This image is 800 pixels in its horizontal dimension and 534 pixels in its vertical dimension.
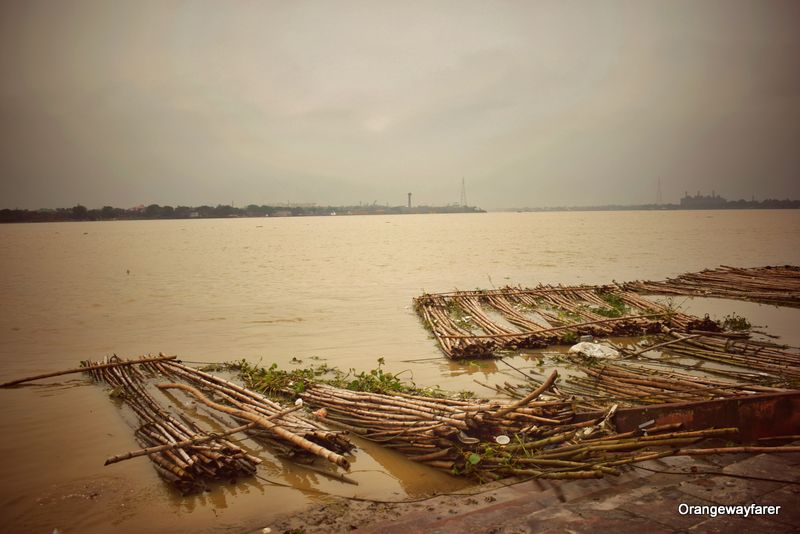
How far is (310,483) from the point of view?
14.3 ft

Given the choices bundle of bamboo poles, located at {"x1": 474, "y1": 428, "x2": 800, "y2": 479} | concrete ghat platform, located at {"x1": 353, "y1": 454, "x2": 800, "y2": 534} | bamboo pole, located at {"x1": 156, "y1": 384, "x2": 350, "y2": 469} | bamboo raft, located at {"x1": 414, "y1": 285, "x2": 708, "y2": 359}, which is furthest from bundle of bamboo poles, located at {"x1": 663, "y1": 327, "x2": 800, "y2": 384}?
bamboo pole, located at {"x1": 156, "y1": 384, "x2": 350, "y2": 469}

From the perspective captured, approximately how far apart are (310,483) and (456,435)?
1.44 m

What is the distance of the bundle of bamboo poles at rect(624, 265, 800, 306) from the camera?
12.2 meters

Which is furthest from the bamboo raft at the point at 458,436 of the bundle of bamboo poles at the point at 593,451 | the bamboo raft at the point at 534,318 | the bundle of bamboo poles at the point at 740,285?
the bundle of bamboo poles at the point at 740,285

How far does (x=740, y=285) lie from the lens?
13438mm

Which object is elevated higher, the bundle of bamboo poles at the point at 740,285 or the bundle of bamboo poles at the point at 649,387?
the bundle of bamboo poles at the point at 740,285

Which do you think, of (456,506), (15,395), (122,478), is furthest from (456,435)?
(15,395)

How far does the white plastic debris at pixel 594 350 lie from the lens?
7.67 metres

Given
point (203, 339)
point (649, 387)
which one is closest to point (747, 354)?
point (649, 387)

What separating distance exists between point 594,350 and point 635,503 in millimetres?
5014

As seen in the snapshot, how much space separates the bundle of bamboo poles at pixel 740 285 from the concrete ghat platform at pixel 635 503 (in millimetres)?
10809

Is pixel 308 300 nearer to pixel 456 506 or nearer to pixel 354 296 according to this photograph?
pixel 354 296

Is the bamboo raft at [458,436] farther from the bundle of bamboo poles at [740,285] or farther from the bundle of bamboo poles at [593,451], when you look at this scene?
the bundle of bamboo poles at [740,285]

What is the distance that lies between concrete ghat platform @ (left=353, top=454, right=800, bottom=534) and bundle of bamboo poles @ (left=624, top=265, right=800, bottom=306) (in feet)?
35.5
